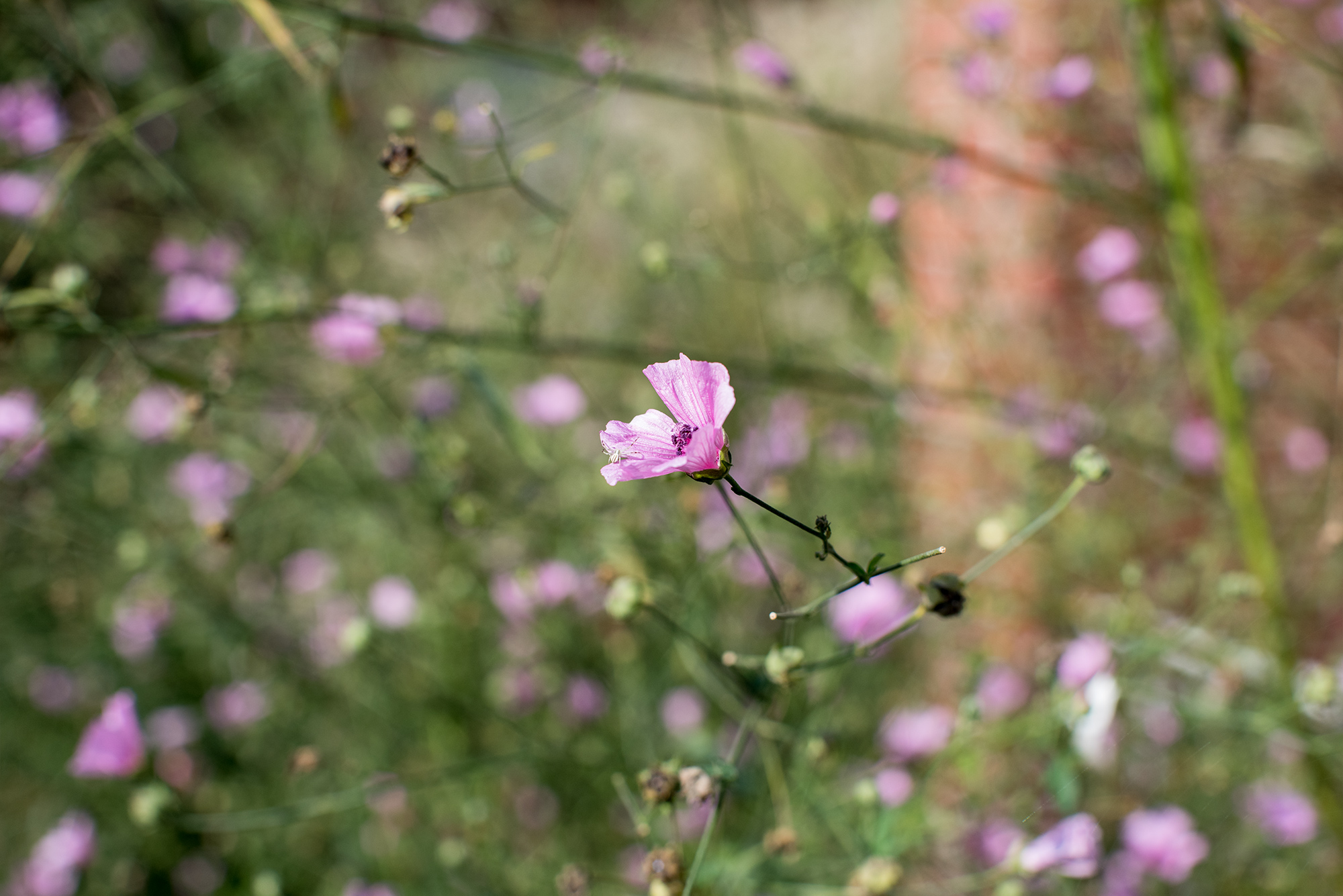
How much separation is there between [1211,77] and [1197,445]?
0.94 m

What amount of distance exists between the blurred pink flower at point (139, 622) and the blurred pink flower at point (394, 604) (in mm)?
558

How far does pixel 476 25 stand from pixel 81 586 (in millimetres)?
2646

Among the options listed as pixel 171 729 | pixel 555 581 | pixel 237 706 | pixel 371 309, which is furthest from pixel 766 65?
pixel 171 729

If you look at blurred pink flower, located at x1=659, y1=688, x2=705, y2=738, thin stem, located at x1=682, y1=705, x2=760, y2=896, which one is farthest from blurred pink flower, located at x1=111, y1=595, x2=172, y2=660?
thin stem, located at x1=682, y1=705, x2=760, y2=896

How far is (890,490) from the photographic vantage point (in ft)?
8.44

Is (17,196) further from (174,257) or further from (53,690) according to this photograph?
(53,690)

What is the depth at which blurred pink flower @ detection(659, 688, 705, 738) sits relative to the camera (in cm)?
226

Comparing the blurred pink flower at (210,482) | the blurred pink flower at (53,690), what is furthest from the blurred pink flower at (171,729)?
the blurred pink flower at (210,482)

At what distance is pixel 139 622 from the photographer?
8.42 feet

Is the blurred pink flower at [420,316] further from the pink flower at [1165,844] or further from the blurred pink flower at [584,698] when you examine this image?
the pink flower at [1165,844]

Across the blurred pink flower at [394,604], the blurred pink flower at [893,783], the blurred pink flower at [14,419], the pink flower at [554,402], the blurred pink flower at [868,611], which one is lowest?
the blurred pink flower at [893,783]

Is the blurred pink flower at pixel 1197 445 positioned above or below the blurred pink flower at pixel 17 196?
below

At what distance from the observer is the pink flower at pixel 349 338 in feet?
4.99

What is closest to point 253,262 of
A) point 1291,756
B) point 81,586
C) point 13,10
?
point 13,10
